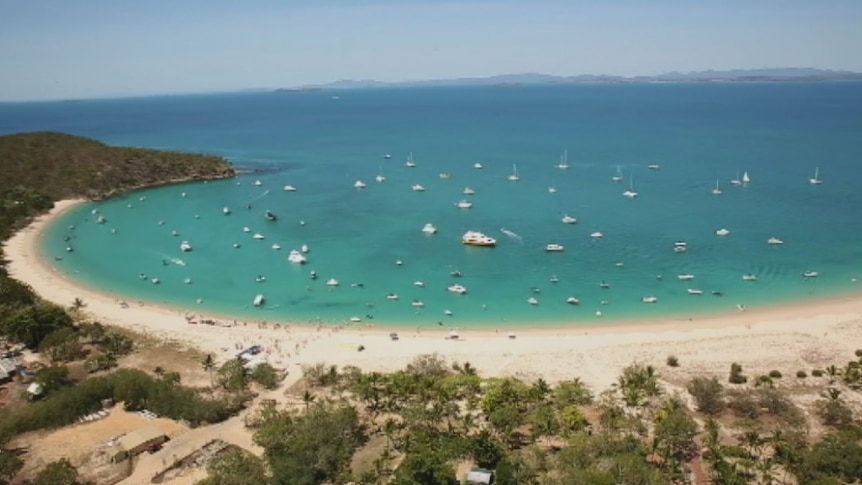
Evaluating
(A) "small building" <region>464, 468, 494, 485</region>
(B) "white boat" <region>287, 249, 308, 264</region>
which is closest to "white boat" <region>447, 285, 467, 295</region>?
(B) "white boat" <region>287, 249, 308, 264</region>

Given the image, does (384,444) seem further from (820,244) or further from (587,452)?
(820,244)

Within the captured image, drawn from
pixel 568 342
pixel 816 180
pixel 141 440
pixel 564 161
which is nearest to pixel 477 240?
pixel 568 342

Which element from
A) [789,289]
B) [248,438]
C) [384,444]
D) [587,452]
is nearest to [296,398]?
[248,438]

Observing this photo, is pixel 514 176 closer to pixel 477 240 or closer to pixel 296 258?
pixel 477 240

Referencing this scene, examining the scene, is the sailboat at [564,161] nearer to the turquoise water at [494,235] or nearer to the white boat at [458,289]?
the turquoise water at [494,235]

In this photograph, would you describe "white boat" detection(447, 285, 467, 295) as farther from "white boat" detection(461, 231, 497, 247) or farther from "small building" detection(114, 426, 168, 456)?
"small building" detection(114, 426, 168, 456)
